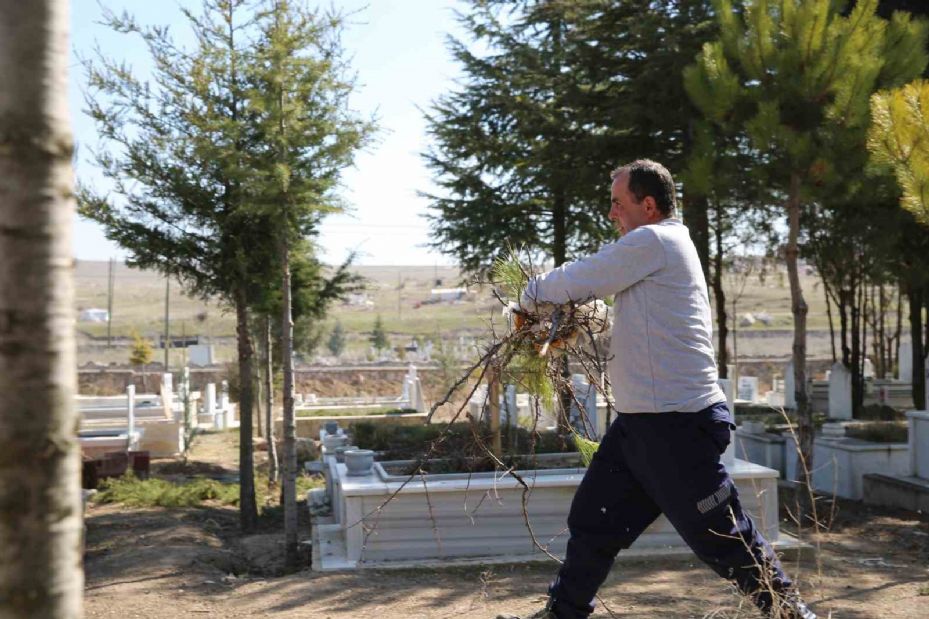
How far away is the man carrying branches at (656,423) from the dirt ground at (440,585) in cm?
72

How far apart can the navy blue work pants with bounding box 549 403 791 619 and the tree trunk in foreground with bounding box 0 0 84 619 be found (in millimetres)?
2356

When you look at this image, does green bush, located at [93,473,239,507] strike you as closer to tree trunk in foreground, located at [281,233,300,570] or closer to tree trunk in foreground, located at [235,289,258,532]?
tree trunk in foreground, located at [235,289,258,532]

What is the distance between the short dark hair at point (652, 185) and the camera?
411 centimetres

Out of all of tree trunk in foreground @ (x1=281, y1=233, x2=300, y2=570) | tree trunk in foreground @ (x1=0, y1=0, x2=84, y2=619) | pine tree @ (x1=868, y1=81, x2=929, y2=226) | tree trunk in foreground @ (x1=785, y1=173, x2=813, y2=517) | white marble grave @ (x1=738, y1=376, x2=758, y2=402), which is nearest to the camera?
tree trunk in foreground @ (x1=0, y1=0, x2=84, y2=619)

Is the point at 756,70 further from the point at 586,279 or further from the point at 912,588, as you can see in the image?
the point at 586,279

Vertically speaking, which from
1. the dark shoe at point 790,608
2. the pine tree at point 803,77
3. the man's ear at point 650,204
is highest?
the pine tree at point 803,77

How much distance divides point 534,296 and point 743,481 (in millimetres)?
4661

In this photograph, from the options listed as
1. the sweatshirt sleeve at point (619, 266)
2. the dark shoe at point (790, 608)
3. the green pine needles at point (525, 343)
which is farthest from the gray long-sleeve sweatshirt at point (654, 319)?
the dark shoe at point (790, 608)

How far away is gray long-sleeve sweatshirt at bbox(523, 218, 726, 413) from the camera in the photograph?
12.7 feet

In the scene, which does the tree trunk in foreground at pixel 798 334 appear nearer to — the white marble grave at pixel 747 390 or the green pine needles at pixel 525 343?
the green pine needles at pixel 525 343

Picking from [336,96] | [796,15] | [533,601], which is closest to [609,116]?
[796,15]

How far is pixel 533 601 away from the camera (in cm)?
589

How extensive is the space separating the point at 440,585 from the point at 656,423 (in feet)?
10.6

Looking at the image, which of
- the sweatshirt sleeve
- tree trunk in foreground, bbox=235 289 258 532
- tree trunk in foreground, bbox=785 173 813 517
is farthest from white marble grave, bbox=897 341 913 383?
the sweatshirt sleeve
